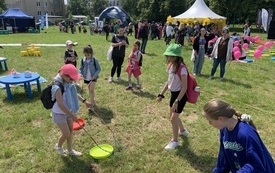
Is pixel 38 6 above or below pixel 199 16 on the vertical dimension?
below

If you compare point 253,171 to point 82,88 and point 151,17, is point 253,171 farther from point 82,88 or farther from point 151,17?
point 151,17

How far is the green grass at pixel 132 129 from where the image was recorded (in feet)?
13.3

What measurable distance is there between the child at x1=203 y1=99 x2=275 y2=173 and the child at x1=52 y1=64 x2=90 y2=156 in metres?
1.94

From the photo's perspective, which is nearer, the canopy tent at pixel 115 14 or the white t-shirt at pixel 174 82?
the white t-shirt at pixel 174 82

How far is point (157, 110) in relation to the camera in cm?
625

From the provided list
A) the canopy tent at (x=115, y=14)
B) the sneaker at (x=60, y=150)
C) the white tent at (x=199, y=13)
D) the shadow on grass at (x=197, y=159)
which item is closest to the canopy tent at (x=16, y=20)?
the canopy tent at (x=115, y=14)

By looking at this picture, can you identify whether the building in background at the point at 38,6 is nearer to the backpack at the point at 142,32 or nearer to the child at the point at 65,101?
the backpack at the point at 142,32

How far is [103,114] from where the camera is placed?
19.5 feet

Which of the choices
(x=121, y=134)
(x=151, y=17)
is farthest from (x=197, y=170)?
(x=151, y=17)

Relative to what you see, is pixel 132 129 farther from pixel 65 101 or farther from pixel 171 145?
pixel 65 101

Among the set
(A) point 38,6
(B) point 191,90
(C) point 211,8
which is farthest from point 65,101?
(A) point 38,6

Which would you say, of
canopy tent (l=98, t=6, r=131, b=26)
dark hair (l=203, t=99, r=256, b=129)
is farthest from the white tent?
dark hair (l=203, t=99, r=256, b=129)

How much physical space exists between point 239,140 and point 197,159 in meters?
2.30

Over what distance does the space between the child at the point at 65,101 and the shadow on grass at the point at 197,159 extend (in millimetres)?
1922
